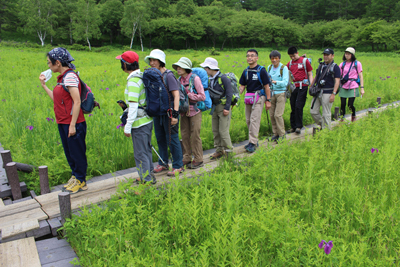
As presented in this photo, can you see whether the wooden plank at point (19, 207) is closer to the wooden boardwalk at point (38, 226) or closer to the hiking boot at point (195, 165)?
the wooden boardwalk at point (38, 226)

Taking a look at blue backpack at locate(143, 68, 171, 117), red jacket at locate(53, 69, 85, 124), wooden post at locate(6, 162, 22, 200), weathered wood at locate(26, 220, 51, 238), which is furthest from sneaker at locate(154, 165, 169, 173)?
wooden post at locate(6, 162, 22, 200)

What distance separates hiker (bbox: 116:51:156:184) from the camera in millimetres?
3689

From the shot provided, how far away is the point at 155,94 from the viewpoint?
12.8ft

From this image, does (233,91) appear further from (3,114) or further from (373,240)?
(3,114)

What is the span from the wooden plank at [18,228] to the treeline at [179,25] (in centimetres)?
5078

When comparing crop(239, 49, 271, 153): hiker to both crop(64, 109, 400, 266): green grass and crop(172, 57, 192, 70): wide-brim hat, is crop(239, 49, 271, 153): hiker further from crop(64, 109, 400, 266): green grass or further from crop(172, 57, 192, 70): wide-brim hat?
crop(172, 57, 192, 70): wide-brim hat

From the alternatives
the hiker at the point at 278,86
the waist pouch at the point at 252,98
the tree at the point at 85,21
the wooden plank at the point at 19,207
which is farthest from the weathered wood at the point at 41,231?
the tree at the point at 85,21

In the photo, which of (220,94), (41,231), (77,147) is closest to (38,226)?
(41,231)

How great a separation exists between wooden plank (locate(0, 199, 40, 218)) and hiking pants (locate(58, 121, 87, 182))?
0.62 meters

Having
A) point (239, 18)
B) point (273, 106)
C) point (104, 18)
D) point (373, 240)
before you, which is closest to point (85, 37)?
point (104, 18)

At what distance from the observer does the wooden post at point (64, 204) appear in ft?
10.0

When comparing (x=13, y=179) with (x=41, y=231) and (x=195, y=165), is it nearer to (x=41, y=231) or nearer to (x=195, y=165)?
(x=41, y=231)

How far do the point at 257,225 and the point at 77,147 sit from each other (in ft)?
8.57

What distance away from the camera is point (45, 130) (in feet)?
19.2
